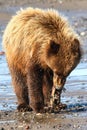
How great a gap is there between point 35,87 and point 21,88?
529 mm

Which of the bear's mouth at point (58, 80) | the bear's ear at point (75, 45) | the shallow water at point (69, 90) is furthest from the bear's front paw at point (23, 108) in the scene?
the bear's ear at point (75, 45)

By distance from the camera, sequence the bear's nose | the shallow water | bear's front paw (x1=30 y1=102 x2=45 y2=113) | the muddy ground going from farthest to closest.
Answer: the shallow water → bear's front paw (x1=30 y1=102 x2=45 y2=113) → the bear's nose → the muddy ground

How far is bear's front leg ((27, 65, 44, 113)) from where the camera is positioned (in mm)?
10836

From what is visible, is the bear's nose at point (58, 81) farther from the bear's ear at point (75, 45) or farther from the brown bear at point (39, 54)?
the bear's ear at point (75, 45)

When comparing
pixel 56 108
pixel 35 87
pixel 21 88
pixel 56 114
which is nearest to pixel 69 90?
pixel 56 108

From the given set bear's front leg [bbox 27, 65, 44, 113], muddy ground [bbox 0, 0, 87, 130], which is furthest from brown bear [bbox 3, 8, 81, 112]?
muddy ground [bbox 0, 0, 87, 130]

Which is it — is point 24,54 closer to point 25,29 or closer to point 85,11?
point 25,29

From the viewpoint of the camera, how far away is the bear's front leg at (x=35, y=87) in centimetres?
1084

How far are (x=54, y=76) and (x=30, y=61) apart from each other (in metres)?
0.46

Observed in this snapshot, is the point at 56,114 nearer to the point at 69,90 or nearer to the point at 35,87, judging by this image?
the point at 35,87

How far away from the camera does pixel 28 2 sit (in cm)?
3281

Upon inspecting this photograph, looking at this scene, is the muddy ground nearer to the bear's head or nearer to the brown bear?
the brown bear

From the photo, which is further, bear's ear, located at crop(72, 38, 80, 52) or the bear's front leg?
the bear's front leg

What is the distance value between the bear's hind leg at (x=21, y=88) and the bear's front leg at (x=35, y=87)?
1.13 ft
